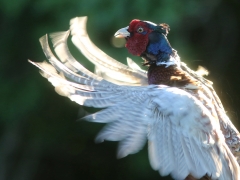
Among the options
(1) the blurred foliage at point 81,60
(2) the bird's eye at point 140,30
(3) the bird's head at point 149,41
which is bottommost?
(1) the blurred foliage at point 81,60

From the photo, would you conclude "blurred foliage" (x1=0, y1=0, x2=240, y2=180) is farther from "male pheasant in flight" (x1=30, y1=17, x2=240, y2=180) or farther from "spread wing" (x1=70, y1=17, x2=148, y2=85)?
"male pheasant in flight" (x1=30, y1=17, x2=240, y2=180)

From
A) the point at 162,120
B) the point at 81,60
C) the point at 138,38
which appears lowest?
the point at 81,60

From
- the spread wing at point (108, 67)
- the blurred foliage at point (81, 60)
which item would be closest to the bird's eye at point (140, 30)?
the spread wing at point (108, 67)

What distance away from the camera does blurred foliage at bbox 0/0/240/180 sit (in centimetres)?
386

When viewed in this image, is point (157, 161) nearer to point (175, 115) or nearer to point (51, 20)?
point (175, 115)

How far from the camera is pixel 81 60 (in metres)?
3.62

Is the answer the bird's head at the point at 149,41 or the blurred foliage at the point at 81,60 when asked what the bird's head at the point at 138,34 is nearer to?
the bird's head at the point at 149,41

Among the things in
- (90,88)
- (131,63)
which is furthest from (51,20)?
(90,88)

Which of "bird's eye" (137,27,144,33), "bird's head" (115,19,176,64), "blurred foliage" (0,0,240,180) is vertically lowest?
"blurred foliage" (0,0,240,180)

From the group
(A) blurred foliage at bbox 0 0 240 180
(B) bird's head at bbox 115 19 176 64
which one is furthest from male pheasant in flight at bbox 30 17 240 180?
(A) blurred foliage at bbox 0 0 240 180

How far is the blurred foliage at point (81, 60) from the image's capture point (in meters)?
3.86

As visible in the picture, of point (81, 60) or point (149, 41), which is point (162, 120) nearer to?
point (149, 41)

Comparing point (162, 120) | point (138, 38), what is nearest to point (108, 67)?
point (138, 38)

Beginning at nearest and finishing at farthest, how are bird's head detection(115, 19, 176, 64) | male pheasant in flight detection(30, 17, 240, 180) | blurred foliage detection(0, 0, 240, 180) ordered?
1. male pheasant in flight detection(30, 17, 240, 180)
2. bird's head detection(115, 19, 176, 64)
3. blurred foliage detection(0, 0, 240, 180)
